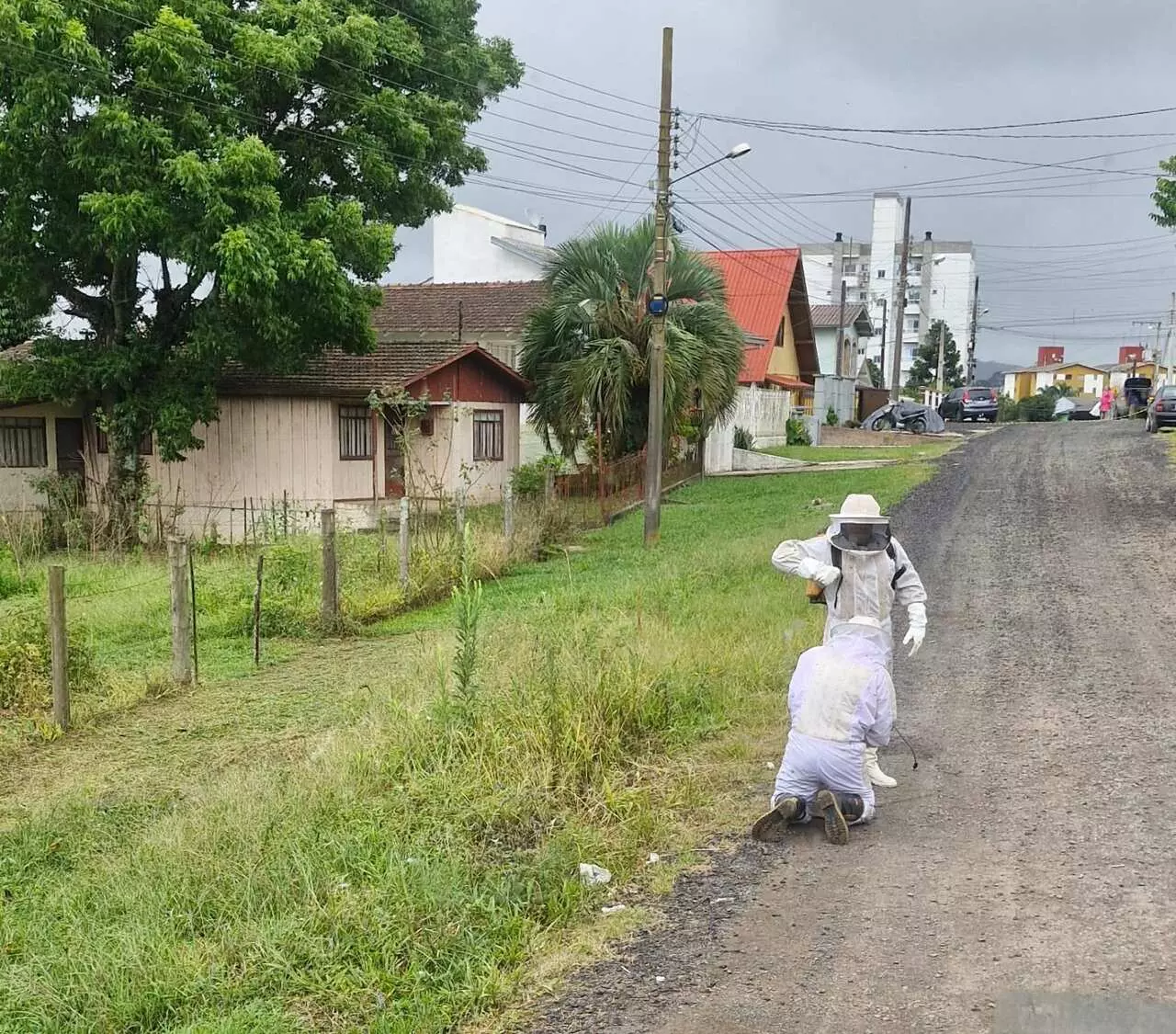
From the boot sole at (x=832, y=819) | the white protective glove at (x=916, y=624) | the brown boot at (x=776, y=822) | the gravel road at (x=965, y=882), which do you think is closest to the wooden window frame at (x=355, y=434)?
the gravel road at (x=965, y=882)

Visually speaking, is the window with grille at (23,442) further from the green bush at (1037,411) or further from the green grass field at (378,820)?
the green bush at (1037,411)

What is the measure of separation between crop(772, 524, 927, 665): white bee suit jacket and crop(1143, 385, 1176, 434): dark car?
80.2ft

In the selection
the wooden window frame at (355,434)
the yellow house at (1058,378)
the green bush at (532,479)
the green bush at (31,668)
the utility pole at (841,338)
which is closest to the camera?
the green bush at (31,668)

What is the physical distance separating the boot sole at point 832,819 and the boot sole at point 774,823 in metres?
0.14

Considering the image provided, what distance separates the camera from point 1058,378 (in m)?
116

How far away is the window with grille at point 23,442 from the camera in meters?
22.0

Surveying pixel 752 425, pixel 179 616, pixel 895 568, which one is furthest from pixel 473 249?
pixel 895 568

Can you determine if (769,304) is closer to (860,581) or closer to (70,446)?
(70,446)

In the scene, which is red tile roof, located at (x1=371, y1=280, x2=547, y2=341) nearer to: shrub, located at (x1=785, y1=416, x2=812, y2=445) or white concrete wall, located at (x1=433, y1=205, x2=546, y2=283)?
white concrete wall, located at (x1=433, y1=205, x2=546, y2=283)

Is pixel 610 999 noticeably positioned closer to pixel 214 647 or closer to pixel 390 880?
pixel 390 880

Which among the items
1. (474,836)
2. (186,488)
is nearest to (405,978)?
(474,836)

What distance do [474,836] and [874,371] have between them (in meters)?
65.2

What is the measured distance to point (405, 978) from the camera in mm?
3725

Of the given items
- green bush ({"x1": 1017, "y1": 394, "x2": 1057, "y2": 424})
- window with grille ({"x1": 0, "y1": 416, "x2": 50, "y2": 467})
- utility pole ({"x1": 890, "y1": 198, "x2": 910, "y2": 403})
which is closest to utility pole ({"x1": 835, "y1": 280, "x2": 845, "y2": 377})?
utility pole ({"x1": 890, "y1": 198, "x2": 910, "y2": 403})
